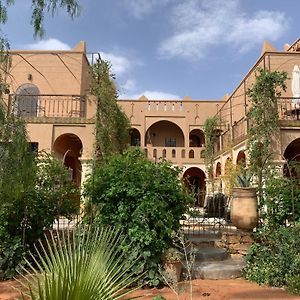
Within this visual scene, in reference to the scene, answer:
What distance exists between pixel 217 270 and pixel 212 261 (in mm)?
680

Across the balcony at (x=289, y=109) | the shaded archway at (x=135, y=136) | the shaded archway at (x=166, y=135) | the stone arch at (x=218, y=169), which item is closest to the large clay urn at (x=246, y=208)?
the balcony at (x=289, y=109)

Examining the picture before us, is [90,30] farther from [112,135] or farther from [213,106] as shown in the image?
[213,106]

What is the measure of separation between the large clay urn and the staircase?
712 mm

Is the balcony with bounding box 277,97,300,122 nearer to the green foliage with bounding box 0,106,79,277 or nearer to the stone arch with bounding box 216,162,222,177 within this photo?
the stone arch with bounding box 216,162,222,177

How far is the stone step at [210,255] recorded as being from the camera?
6586mm

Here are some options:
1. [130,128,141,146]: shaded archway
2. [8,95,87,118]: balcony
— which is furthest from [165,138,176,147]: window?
[8,95,87,118]: balcony

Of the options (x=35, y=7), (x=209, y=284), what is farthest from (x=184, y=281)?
(x=35, y=7)

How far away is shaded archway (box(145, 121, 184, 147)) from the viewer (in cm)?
2831

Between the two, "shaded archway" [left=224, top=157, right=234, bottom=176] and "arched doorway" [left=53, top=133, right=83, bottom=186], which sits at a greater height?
"arched doorway" [left=53, top=133, right=83, bottom=186]

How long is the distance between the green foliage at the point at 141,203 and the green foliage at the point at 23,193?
1.08m

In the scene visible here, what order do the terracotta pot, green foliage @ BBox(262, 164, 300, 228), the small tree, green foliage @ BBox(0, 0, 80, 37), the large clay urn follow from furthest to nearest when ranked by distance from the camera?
the small tree, the large clay urn, green foliage @ BBox(262, 164, 300, 228), the terracotta pot, green foliage @ BBox(0, 0, 80, 37)

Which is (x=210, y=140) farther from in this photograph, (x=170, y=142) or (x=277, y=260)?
(x=277, y=260)

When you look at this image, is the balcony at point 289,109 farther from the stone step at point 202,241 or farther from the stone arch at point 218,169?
the stone step at point 202,241

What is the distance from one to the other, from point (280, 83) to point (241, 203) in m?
6.18
